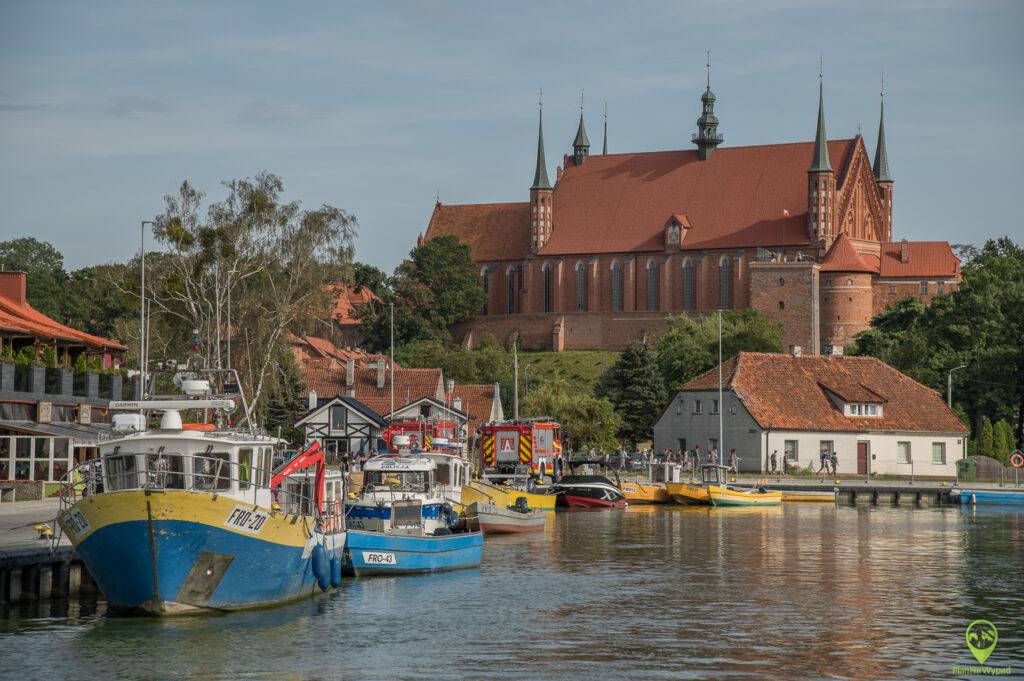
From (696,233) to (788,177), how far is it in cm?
1073

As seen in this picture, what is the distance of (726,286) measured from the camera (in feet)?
527

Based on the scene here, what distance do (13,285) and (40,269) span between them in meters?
74.0

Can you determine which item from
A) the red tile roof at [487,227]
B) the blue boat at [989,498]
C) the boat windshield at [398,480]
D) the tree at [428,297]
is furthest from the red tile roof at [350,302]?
the boat windshield at [398,480]

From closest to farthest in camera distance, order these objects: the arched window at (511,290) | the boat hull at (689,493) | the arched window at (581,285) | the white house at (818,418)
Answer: the boat hull at (689,493), the white house at (818,418), the arched window at (581,285), the arched window at (511,290)

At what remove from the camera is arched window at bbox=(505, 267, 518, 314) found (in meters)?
175

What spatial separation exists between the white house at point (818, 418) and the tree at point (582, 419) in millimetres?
9722

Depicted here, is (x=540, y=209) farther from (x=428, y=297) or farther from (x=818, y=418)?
(x=818, y=418)

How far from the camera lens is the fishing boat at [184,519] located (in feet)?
103

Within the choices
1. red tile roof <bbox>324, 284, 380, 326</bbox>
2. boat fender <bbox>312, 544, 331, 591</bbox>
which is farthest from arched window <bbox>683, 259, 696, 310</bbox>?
boat fender <bbox>312, 544, 331, 591</bbox>

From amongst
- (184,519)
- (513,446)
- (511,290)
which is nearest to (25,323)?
(513,446)

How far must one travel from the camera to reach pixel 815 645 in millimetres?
31859

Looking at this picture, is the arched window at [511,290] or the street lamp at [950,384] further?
the arched window at [511,290]

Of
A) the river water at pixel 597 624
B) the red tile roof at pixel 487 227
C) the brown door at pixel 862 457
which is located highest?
the red tile roof at pixel 487 227

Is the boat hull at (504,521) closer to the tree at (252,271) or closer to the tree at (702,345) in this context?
the tree at (252,271)
